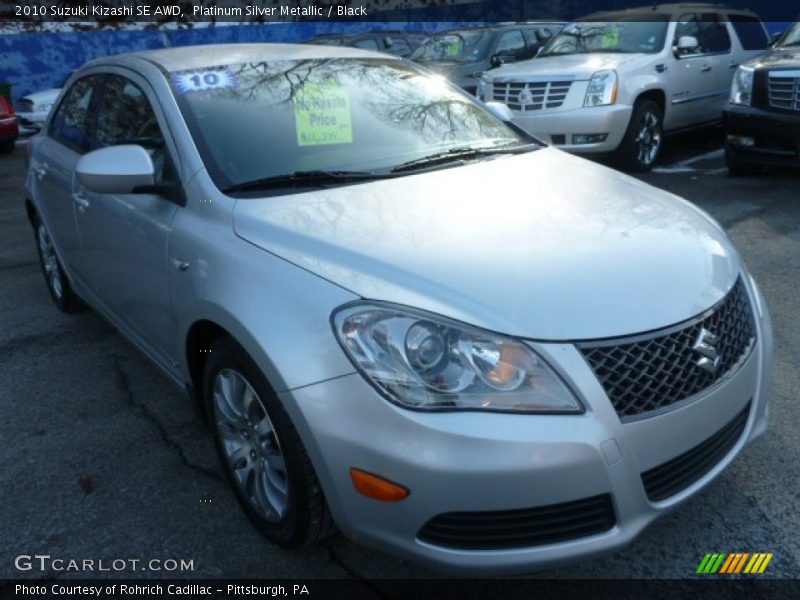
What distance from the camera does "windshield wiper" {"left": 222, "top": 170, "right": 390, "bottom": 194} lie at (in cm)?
273

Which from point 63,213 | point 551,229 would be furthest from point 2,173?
point 551,229

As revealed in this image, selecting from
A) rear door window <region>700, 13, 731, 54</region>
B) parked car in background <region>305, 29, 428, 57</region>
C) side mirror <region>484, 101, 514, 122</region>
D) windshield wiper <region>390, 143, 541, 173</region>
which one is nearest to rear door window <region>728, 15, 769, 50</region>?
rear door window <region>700, 13, 731, 54</region>

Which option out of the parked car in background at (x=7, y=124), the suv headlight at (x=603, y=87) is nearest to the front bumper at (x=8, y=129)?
the parked car in background at (x=7, y=124)

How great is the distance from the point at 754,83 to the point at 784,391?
15.3 ft

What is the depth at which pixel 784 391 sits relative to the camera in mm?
3316

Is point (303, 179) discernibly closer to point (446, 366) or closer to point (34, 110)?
point (446, 366)

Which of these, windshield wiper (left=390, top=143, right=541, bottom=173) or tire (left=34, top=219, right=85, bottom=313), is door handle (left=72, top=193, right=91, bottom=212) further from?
windshield wiper (left=390, top=143, right=541, bottom=173)

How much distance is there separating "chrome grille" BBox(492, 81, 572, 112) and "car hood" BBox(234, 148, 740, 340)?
17.2ft

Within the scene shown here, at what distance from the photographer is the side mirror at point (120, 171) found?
2.78 meters

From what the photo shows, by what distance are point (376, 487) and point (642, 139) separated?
714 centimetres

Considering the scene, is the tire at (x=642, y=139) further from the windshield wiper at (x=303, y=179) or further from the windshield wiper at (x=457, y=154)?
the windshield wiper at (x=303, y=179)

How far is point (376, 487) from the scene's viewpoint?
1.96 m

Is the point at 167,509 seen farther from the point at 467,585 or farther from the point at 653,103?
the point at 653,103

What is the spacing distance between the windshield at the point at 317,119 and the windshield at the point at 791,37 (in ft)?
18.8
